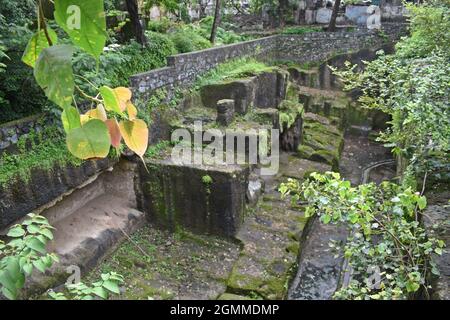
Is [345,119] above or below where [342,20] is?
below

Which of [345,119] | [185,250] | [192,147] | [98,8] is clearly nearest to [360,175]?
[345,119]

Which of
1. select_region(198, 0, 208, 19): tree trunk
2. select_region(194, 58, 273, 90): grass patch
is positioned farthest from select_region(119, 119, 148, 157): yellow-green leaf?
select_region(198, 0, 208, 19): tree trunk

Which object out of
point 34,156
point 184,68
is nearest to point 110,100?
point 34,156

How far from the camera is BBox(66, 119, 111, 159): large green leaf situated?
1.88ft

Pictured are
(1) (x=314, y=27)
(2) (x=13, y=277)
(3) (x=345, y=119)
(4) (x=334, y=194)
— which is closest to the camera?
(2) (x=13, y=277)

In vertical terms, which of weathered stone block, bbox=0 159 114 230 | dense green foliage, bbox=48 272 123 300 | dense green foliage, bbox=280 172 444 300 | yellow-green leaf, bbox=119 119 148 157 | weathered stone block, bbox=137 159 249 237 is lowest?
weathered stone block, bbox=137 159 249 237

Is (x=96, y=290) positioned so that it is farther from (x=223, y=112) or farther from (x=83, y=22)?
(x=223, y=112)

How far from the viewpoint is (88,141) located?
58cm

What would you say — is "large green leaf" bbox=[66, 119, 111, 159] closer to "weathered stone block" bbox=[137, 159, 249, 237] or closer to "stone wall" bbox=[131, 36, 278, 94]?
Result: "weathered stone block" bbox=[137, 159, 249, 237]

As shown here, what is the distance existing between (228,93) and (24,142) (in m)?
5.00

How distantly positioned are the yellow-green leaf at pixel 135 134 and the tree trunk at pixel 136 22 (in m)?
7.67

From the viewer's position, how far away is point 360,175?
1129cm

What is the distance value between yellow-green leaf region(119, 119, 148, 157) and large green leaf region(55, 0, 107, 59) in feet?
0.57
